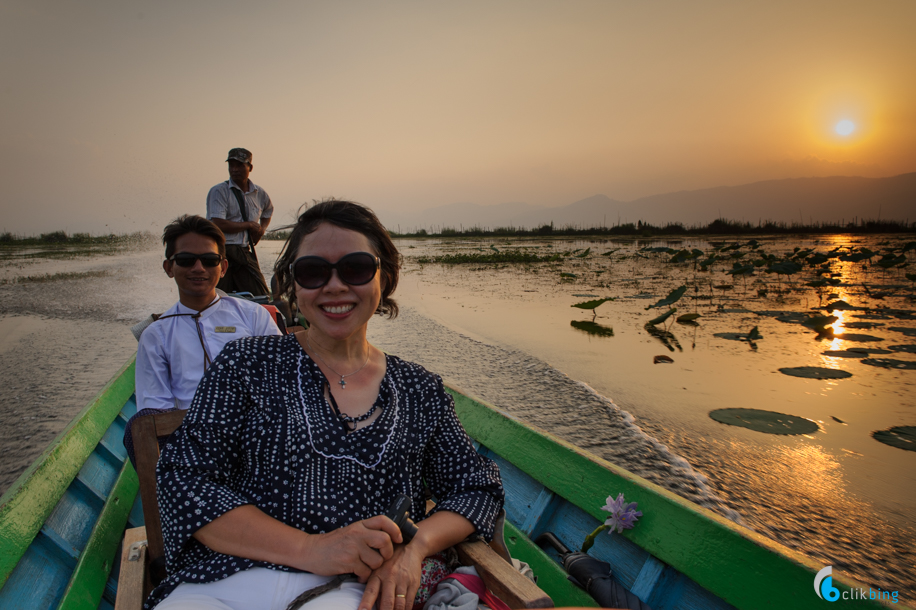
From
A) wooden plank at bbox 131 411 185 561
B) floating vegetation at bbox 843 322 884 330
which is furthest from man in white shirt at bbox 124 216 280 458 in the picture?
floating vegetation at bbox 843 322 884 330

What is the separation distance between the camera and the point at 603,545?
1.70 meters

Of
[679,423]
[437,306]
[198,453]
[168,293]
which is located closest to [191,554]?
[198,453]

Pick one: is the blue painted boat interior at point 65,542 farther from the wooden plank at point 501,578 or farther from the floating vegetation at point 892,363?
the floating vegetation at point 892,363

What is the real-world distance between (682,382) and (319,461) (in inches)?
175

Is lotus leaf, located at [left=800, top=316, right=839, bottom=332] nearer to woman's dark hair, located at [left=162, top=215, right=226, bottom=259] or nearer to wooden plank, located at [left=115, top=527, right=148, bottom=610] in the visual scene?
woman's dark hair, located at [left=162, top=215, right=226, bottom=259]

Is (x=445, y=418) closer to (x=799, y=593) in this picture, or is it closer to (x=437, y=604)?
(x=437, y=604)

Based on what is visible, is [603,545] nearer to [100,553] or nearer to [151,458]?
[151,458]

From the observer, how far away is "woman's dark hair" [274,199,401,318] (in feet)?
4.56

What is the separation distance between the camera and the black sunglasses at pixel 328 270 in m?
1.31

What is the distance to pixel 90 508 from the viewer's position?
2.12 meters

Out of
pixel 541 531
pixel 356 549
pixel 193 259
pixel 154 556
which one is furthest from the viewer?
pixel 193 259

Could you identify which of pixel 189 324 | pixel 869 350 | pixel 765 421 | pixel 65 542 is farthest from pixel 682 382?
pixel 65 542

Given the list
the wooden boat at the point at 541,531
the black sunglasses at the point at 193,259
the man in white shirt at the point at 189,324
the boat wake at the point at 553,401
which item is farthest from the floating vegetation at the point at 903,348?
the black sunglasses at the point at 193,259

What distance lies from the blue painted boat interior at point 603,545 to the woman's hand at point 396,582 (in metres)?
0.80
